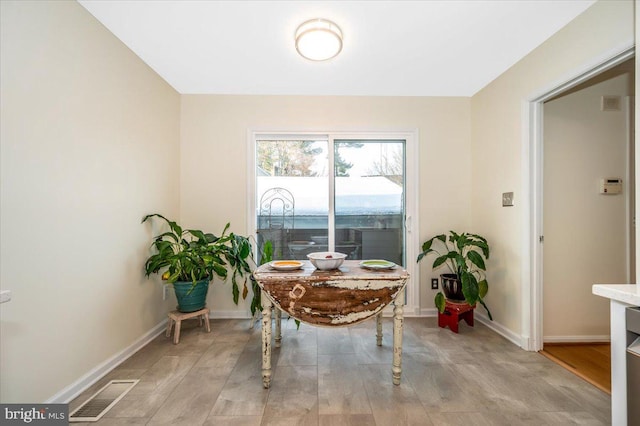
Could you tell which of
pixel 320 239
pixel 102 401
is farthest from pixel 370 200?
pixel 102 401

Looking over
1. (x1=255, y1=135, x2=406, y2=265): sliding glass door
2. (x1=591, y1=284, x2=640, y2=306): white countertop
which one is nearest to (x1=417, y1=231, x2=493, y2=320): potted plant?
(x1=255, y1=135, x2=406, y2=265): sliding glass door

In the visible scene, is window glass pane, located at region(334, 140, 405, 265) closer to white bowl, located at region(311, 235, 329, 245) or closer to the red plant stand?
white bowl, located at region(311, 235, 329, 245)

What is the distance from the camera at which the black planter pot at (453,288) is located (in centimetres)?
252

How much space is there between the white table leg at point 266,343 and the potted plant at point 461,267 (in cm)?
154

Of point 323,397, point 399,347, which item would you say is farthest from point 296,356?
point 399,347

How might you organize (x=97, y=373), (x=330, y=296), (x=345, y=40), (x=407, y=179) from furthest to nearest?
(x=407, y=179) → (x=345, y=40) → (x=97, y=373) → (x=330, y=296)

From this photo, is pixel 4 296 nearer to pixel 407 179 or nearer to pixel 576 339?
pixel 407 179

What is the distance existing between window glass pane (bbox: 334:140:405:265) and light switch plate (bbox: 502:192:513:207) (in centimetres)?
93

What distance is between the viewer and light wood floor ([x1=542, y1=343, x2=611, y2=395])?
5.79ft

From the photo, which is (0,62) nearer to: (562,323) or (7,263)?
(7,263)

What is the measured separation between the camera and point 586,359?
6.62ft

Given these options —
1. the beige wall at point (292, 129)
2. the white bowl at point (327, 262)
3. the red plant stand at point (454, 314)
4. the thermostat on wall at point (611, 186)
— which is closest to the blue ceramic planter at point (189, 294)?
the beige wall at point (292, 129)

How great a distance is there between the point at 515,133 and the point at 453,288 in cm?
143

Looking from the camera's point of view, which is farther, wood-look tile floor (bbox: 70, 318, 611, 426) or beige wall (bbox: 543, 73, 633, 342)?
beige wall (bbox: 543, 73, 633, 342)
